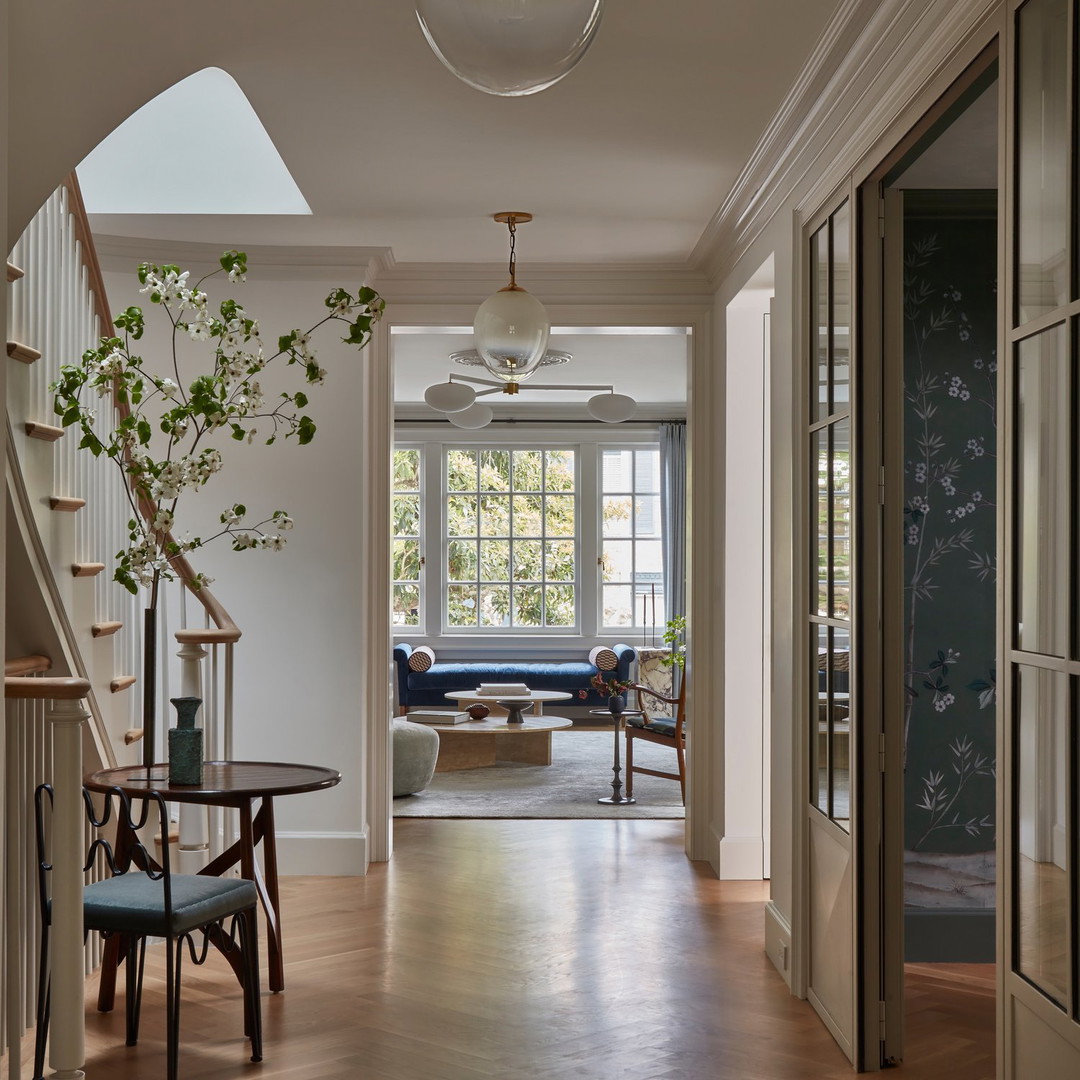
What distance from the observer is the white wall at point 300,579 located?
5449 millimetres

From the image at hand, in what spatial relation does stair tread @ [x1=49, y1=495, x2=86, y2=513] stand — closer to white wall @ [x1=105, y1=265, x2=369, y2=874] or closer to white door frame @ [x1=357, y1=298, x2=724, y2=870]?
white wall @ [x1=105, y1=265, x2=369, y2=874]

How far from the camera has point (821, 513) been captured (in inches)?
145

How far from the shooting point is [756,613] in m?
5.48

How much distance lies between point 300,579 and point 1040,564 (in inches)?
156

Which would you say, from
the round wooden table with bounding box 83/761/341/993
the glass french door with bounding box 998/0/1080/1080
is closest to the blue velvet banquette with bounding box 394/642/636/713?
the round wooden table with bounding box 83/761/341/993

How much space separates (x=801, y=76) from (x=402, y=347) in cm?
492

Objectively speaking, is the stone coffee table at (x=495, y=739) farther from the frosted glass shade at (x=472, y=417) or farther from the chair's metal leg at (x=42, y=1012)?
the chair's metal leg at (x=42, y=1012)

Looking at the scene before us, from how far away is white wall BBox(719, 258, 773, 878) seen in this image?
5395mm

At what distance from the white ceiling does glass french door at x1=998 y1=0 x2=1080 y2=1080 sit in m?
1.06

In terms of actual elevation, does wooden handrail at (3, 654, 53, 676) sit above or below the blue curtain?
below

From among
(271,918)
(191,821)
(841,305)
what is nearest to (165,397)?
(191,821)

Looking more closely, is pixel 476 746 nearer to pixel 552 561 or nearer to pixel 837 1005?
pixel 552 561

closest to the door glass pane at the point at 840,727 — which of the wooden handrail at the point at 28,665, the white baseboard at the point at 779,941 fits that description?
the white baseboard at the point at 779,941

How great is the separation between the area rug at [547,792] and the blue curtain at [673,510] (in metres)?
2.25
